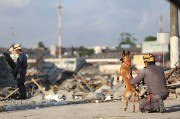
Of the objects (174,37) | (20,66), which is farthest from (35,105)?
(174,37)

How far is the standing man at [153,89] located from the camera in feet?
37.6

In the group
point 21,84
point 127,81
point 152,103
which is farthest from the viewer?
point 21,84

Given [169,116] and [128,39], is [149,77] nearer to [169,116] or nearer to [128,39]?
[169,116]

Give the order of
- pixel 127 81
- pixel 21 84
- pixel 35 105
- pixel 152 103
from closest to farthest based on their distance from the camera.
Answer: pixel 152 103 → pixel 127 81 → pixel 35 105 → pixel 21 84

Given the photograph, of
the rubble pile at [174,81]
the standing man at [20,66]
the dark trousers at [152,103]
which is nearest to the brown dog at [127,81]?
the dark trousers at [152,103]

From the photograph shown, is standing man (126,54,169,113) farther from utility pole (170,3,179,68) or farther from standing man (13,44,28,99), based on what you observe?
utility pole (170,3,179,68)

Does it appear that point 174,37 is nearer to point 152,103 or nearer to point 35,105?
point 35,105

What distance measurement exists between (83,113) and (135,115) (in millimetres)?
1366

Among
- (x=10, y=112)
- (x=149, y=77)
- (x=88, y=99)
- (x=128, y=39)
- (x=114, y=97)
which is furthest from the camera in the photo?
(x=128, y=39)

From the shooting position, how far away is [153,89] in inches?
454

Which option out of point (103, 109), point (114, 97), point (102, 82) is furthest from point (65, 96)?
point (102, 82)

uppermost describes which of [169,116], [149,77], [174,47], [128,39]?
[128,39]

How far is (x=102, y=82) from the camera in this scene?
2797 centimetres

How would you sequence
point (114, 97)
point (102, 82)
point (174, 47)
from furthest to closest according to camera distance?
point (102, 82) < point (174, 47) < point (114, 97)
